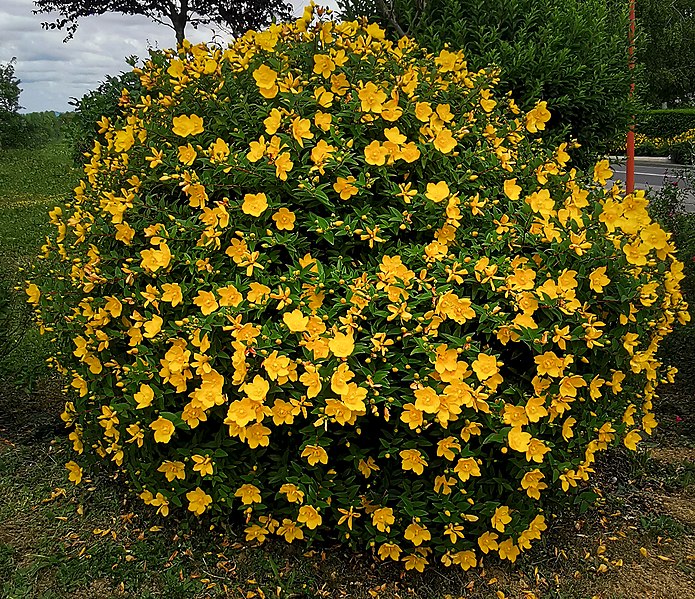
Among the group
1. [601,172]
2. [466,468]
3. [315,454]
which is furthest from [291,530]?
[601,172]

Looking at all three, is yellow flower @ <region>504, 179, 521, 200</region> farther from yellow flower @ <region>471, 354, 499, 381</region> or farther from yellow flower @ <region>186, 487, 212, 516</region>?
yellow flower @ <region>186, 487, 212, 516</region>

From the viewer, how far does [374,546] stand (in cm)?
247

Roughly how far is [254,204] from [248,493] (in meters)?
0.95

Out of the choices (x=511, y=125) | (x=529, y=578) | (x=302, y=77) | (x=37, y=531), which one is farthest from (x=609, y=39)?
(x=37, y=531)

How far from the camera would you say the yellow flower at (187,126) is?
2.62 metres

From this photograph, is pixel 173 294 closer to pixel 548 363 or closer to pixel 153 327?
pixel 153 327

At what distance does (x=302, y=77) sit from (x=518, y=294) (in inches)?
47.3

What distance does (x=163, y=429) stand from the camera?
233cm

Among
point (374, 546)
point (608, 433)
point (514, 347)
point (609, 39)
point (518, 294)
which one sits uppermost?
point (609, 39)

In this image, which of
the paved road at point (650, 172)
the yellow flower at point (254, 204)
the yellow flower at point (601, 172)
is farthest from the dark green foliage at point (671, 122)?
the yellow flower at point (254, 204)

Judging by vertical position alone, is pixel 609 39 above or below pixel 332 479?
above

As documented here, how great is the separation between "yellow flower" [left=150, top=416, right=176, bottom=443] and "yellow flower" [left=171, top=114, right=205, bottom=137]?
104 cm

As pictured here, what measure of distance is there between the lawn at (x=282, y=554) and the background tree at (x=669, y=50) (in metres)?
19.1

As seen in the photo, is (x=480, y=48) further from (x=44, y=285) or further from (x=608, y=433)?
(x=44, y=285)
